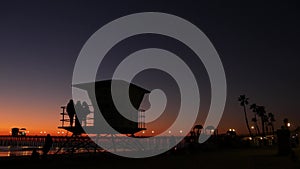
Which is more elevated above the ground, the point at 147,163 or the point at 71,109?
the point at 71,109

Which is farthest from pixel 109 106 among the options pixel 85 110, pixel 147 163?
pixel 147 163

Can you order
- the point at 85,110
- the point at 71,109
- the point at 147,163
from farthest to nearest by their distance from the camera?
the point at 71,109 < the point at 85,110 < the point at 147,163

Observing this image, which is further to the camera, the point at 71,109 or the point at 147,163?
the point at 71,109

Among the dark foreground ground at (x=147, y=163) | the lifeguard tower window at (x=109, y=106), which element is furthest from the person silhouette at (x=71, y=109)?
the dark foreground ground at (x=147, y=163)

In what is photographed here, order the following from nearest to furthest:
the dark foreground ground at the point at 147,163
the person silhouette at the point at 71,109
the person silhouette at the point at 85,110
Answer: the dark foreground ground at the point at 147,163 → the person silhouette at the point at 85,110 → the person silhouette at the point at 71,109

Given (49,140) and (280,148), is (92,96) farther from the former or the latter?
(280,148)

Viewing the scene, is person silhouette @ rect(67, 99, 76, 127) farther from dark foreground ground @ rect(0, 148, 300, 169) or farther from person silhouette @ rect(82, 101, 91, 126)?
dark foreground ground @ rect(0, 148, 300, 169)

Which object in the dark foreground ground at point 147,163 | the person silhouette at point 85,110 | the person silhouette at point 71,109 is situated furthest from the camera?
the person silhouette at point 71,109

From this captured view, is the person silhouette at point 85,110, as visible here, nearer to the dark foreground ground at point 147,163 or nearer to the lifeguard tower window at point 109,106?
the lifeguard tower window at point 109,106

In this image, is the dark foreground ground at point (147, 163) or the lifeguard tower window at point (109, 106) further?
the lifeguard tower window at point (109, 106)

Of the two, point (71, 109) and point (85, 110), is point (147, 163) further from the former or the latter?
point (71, 109)

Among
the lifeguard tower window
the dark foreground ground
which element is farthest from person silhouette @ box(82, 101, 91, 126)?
the dark foreground ground

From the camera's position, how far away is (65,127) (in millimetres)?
22359

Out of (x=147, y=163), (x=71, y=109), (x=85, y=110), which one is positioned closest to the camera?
(x=147, y=163)
